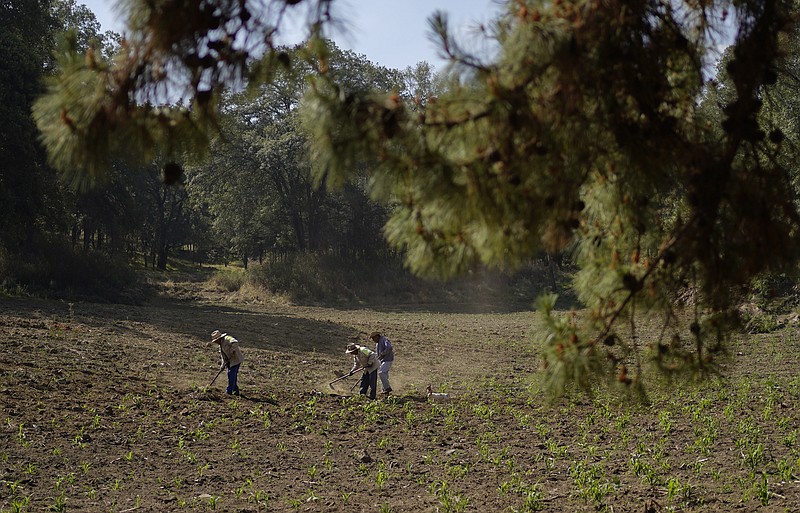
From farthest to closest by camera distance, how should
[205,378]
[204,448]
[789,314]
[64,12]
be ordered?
[64,12] < [789,314] < [205,378] < [204,448]

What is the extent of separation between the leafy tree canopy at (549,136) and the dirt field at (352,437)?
37.3 inches

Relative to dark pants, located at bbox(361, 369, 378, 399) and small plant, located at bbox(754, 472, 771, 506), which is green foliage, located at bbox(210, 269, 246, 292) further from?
small plant, located at bbox(754, 472, 771, 506)

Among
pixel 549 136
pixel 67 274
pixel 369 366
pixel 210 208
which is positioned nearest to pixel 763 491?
pixel 549 136

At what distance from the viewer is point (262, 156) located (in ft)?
126

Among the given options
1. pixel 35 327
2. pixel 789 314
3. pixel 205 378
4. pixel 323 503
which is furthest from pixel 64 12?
pixel 323 503

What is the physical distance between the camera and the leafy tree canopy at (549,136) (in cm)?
395

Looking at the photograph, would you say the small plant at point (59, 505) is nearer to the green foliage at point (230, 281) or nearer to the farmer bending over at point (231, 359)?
the farmer bending over at point (231, 359)

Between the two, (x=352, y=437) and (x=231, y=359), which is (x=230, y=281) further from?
(x=352, y=437)

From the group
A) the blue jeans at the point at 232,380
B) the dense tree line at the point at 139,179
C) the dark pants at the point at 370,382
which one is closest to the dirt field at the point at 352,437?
the blue jeans at the point at 232,380

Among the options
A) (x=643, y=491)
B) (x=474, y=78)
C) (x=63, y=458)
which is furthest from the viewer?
(x=63, y=458)

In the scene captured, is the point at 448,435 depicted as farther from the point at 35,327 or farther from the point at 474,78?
the point at 35,327

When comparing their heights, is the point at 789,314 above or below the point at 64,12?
below

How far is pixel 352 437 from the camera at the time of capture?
1071cm

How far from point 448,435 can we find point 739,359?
914 centimetres
